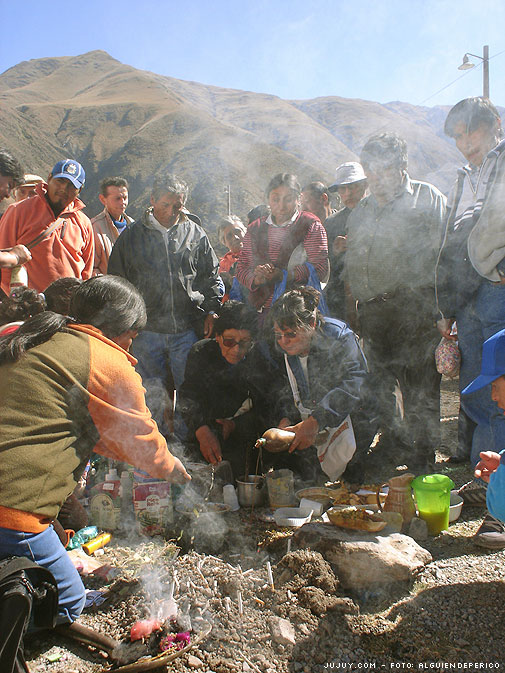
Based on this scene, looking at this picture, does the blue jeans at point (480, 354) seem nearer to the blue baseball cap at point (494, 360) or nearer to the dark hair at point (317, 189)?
the blue baseball cap at point (494, 360)

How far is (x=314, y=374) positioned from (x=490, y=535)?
1601 mm

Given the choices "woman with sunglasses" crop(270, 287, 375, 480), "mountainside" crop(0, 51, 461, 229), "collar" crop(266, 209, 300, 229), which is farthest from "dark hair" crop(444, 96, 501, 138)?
"mountainside" crop(0, 51, 461, 229)

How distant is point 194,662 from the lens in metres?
2.09

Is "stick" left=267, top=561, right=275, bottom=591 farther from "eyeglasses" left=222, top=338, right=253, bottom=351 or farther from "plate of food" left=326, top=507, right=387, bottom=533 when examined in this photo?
"eyeglasses" left=222, top=338, right=253, bottom=351

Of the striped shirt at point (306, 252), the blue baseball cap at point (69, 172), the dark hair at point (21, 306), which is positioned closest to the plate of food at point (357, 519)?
the striped shirt at point (306, 252)

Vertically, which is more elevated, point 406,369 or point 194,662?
point 406,369

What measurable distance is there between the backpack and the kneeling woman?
0.10 metres

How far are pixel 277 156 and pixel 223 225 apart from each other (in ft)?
120

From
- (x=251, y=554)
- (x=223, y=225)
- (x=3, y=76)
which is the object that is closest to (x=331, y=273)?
(x=223, y=225)

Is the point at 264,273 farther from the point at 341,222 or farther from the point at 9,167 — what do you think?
the point at 9,167

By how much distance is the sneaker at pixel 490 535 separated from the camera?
2.93 metres

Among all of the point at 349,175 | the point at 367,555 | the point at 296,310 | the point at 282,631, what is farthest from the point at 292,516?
the point at 349,175

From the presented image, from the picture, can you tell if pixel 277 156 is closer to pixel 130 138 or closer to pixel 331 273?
pixel 130 138

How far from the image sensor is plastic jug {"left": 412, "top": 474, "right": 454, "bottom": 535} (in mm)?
3105
